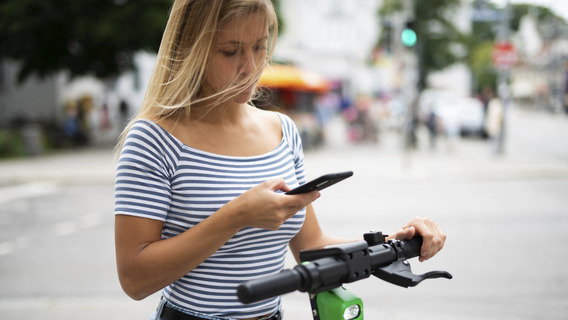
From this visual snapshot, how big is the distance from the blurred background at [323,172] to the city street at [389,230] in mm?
30

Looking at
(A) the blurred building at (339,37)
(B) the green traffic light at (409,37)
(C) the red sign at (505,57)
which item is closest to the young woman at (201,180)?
(B) the green traffic light at (409,37)

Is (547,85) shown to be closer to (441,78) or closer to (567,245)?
(441,78)

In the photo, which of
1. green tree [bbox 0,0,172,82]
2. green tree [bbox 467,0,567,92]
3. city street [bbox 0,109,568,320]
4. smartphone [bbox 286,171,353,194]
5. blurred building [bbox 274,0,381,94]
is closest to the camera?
smartphone [bbox 286,171,353,194]

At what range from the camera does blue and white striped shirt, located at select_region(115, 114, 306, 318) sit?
1444mm

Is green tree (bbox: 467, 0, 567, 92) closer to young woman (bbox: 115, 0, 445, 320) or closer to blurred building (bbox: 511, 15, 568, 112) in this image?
blurred building (bbox: 511, 15, 568, 112)

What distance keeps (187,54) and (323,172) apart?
1230 centimetres

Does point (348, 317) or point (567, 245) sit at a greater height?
point (348, 317)

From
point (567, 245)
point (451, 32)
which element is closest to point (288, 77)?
point (567, 245)

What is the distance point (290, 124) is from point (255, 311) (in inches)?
25.7

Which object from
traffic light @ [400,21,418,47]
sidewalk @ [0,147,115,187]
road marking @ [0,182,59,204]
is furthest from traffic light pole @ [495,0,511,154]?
road marking @ [0,182,59,204]

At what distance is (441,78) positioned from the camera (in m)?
61.6

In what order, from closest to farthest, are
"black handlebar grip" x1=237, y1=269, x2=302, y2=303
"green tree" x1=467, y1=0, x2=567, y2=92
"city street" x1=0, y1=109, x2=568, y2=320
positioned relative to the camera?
"black handlebar grip" x1=237, y1=269, x2=302, y2=303, "city street" x1=0, y1=109, x2=568, y2=320, "green tree" x1=467, y1=0, x2=567, y2=92

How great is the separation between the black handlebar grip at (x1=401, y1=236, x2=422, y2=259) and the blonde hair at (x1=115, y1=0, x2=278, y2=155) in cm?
65

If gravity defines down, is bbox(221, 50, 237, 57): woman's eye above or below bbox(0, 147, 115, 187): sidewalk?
above
